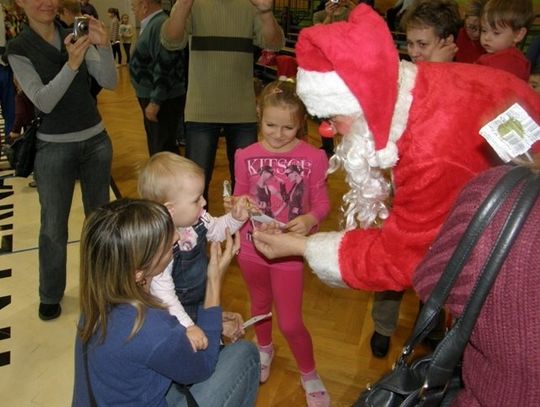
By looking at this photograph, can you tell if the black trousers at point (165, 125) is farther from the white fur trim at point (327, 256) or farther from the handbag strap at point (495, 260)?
the handbag strap at point (495, 260)

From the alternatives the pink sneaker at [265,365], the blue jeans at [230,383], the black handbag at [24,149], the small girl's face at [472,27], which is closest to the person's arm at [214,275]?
the blue jeans at [230,383]

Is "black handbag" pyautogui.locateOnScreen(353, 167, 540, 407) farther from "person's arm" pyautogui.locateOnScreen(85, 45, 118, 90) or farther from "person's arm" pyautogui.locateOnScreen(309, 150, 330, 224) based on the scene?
"person's arm" pyautogui.locateOnScreen(85, 45, 118, 90)

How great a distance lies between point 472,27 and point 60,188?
244cm

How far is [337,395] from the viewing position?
1968 mm

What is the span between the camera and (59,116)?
6.70 ft

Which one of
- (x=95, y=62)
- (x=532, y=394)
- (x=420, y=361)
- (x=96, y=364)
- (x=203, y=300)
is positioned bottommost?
(x=203, y=300)

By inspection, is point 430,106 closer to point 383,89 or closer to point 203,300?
point 383,89

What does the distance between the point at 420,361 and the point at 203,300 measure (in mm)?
863

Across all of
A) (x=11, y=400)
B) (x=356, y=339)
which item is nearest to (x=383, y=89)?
(x=356, y=339)

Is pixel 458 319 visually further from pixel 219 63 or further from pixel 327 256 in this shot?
pixel 219 63

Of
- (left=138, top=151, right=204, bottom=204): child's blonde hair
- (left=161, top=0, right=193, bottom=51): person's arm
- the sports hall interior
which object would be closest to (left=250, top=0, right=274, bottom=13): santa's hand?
(left=161, top=0, right=193, bottom=51): person's arm

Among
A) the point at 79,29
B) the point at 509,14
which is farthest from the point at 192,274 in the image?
the point at 509,14

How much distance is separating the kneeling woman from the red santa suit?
511 millimetres

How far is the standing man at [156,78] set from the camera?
322 cm
